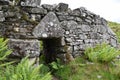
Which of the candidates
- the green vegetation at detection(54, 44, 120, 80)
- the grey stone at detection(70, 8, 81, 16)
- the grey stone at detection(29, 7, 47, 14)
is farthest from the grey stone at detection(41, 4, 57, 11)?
the green vegetation at detection(54, 44, 120, 80)

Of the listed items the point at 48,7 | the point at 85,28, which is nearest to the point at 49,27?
the point at 48,7

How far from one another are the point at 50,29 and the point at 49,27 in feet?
0.25

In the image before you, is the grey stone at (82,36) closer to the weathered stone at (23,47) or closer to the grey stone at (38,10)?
the grey stone at (38,10)

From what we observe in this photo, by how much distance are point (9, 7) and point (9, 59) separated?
1519 mm

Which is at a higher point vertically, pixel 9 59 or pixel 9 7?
pixel 9 7

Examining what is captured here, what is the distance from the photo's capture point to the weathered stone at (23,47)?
9203mm

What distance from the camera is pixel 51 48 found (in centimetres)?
1155

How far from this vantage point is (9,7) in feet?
30.5

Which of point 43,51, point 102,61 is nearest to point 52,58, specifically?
point 43,51

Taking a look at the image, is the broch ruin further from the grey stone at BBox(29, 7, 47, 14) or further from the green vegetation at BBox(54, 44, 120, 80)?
the green vegetation at BBox(54, 44, 120, 80)

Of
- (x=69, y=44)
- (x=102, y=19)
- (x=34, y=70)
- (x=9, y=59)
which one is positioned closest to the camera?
(x=34, y=70)

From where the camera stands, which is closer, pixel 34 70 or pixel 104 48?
pixel 34 70

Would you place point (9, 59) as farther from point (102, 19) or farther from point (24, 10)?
point (102, 19)

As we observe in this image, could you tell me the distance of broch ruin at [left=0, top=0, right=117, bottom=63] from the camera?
30.6ft
